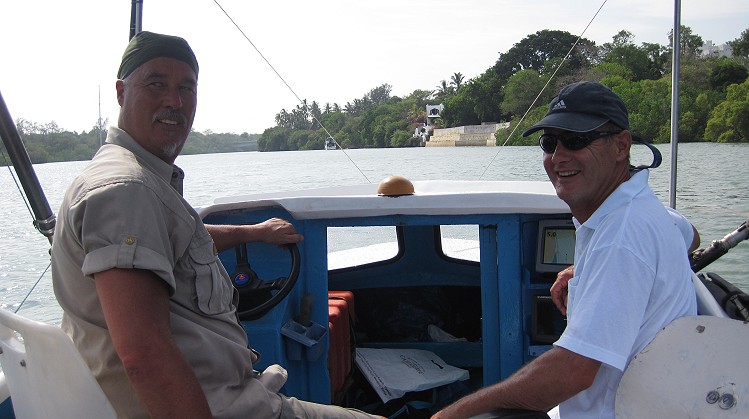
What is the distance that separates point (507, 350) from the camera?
11.6 ft

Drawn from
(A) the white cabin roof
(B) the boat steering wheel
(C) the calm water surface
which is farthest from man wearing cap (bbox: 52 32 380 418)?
(C) the calm water surface

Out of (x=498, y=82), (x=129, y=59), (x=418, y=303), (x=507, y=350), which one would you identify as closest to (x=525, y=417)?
(x=129, y=59)

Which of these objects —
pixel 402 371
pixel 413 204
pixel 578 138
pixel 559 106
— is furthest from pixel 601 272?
pixel 402 371

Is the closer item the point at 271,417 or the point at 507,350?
the point at 271,417

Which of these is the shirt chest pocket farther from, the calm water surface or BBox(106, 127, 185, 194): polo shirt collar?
the calm water surface

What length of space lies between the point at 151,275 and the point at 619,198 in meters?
1.21

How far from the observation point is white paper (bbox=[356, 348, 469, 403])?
3.83 metres

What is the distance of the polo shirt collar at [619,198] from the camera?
6.17 ft

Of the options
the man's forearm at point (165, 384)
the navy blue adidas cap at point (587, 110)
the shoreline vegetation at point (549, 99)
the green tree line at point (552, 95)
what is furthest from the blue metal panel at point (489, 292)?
the green tree line at point (552, 95)

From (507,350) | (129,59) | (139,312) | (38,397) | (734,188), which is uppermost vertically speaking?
(129,59)

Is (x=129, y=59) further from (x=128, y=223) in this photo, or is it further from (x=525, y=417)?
(x=525, y=417)

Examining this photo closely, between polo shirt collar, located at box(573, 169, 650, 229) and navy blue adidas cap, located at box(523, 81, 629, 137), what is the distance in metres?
0.16

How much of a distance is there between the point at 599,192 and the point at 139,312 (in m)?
1.27

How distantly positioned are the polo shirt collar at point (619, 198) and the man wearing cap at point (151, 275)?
3.40ft
